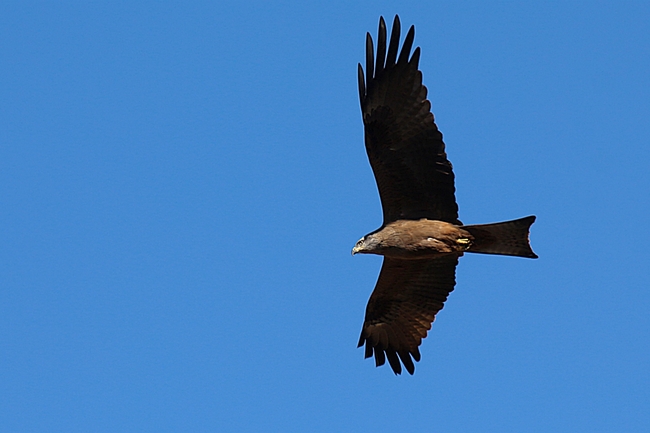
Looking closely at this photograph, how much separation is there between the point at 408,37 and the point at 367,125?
3.86 ft

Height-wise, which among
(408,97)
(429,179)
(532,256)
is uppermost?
(408,97)

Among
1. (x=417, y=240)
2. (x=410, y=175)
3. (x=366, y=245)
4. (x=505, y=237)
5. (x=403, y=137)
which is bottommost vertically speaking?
(x=505, y=237)

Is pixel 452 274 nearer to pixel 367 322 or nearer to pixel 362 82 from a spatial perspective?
→ pixel 367 322

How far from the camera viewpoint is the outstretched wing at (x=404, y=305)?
12734 mm

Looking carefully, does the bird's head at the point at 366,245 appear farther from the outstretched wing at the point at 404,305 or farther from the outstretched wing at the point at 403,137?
the outstretched wing at the point at 404,305

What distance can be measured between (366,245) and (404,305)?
154cm

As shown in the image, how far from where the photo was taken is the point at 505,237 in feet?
37.9

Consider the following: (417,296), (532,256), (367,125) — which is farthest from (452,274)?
(367,125)

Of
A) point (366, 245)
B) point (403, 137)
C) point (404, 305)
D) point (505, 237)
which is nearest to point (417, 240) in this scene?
point (366, 245)

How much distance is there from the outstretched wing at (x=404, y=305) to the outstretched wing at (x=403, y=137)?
3.20ft

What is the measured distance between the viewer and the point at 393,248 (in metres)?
11.9

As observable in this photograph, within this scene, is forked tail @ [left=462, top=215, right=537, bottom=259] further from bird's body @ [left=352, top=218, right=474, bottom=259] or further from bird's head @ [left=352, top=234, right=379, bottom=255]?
bird's head @ [left=352, top=234, right=379, bottom=255]

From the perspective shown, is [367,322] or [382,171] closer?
[382,171]

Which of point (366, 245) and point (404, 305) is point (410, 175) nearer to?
point (366, 245)
